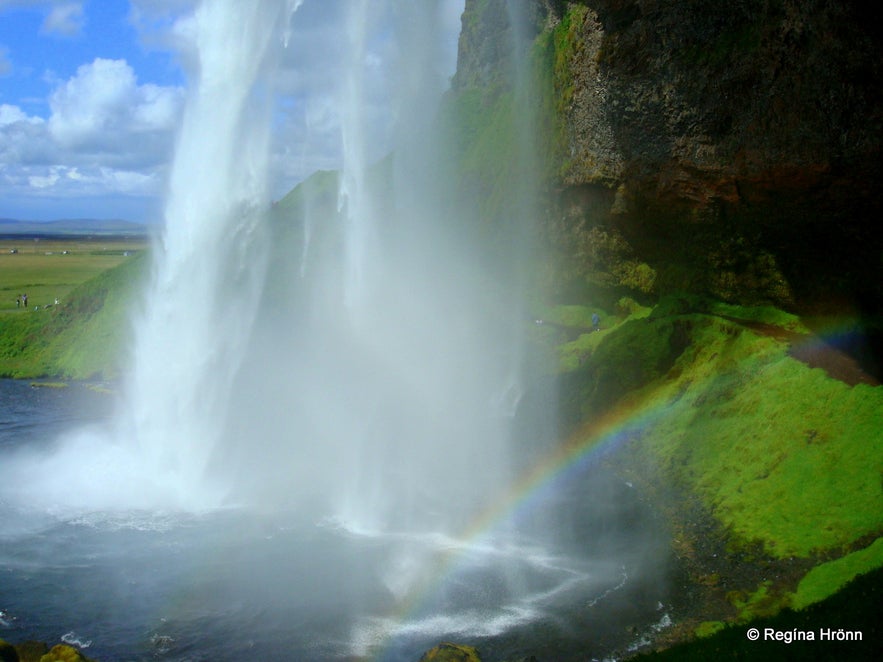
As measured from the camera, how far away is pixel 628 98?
2864cm

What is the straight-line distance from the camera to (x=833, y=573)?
1464cm

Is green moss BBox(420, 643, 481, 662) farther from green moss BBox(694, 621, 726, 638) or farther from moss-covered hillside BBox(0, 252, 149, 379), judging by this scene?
moss-covered hillside BBox(0, 252, 149, 379)

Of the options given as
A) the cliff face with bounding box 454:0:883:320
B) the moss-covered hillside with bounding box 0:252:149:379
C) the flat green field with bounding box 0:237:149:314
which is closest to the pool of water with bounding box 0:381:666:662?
the cliff face with bounding box 454:0:883:320

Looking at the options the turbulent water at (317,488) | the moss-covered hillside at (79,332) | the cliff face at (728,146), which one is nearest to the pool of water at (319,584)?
the turbulent water at (317,488)

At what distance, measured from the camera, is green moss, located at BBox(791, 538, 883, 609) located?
46.1ft

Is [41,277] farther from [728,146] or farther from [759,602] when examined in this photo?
[759,602]

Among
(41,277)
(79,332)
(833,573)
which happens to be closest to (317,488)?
(833,573)

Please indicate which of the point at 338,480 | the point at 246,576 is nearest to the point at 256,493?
the point at 338,480

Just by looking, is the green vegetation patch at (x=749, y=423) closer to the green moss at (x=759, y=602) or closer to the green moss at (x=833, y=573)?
the green moss at (x=833, y=573)

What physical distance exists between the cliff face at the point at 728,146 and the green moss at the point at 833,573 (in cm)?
1143

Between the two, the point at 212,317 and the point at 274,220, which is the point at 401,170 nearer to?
the point at 274,220

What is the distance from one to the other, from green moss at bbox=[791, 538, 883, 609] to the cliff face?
11.4 m

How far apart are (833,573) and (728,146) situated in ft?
50.9

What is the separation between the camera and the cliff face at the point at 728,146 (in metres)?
22.7
